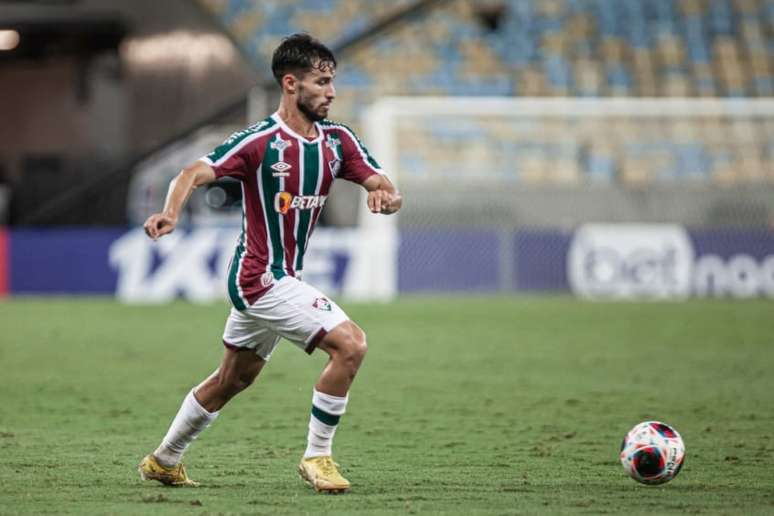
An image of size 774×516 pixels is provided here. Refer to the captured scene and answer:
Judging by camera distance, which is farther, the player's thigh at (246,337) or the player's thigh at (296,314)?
the player's thigh at (246,337)

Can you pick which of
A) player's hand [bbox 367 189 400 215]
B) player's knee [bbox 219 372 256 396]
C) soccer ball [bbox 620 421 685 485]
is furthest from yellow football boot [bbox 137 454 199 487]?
soccer ball [bbox 620 421 685 485]

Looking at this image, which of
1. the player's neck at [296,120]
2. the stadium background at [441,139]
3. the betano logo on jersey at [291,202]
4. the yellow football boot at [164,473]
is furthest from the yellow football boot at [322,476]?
the stadium background at [441,139]

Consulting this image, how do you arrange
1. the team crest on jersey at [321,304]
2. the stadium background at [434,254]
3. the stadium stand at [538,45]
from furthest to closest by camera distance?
the stadium stand at [538,45] → the stadium background at [434,254] → the team crest on jersey at [321,304]

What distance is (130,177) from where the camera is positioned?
72.2 ft

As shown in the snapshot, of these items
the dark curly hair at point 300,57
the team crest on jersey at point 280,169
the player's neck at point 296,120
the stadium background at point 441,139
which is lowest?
the team crest on jersey at point 280,169

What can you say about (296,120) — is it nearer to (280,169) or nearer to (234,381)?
(280,169)

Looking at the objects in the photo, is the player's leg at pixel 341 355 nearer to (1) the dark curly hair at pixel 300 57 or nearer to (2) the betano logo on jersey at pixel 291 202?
(2) the betano logo on jersey at pixel 291 202

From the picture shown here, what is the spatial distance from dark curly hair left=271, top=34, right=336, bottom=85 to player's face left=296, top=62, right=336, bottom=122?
3cm

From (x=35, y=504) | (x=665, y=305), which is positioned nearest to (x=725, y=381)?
(x=35, y=504)

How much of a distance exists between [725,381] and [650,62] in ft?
48.6

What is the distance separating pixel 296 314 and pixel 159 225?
0.72m

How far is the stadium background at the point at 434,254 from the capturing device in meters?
6.68

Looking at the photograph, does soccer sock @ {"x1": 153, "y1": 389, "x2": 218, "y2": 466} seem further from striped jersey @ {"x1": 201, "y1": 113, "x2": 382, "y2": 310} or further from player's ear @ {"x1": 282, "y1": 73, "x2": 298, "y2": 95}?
player's ear @ {"x1": 282, "y1": 73, "x2": 298, "y2": 95}

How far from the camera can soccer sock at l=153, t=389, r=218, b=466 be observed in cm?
599
